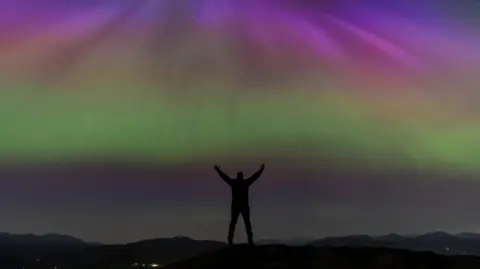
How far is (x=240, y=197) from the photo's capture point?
31.8m

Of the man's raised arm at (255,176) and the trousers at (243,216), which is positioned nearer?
the man's raised arm at (255,176)

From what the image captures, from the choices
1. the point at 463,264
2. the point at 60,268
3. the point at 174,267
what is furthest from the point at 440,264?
the point at 60,268

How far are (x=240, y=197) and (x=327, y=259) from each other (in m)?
4.90

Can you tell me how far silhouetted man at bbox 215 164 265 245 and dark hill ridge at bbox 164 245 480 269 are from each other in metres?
1.08

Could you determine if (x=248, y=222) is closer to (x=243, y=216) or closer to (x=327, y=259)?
(x=243, y=216)

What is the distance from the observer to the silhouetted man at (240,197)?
31.5m

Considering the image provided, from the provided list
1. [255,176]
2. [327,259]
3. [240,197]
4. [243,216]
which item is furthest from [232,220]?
[327,259]

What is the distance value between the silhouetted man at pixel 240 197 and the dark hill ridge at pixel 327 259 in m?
1.08

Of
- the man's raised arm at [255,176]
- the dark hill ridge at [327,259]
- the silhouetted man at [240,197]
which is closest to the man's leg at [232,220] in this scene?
the silhouetted man at [240,197]

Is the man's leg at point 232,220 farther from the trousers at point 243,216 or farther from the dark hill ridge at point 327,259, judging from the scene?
the dark hill ridge at point 327,259

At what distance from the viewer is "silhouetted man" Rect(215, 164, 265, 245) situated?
3155cm

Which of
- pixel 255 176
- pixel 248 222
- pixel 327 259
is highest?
pixel 255 176

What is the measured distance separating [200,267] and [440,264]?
10.8 meters

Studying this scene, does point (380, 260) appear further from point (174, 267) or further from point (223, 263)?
point (174, 267)
